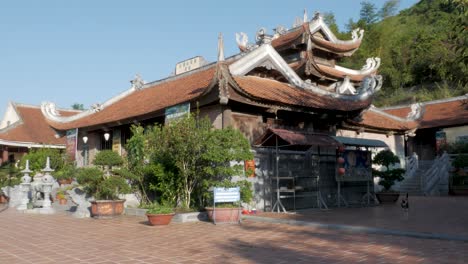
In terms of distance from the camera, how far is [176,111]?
42.3 ft

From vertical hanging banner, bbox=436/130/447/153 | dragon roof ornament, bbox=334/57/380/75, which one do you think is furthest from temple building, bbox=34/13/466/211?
vertical hanging banner, bbox=436/130/447/153

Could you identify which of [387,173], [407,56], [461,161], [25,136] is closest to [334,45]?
[461,161]

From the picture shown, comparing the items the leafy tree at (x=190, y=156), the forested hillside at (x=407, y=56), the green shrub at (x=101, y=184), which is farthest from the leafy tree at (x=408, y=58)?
→ the green shrub at (x=101, y=184)

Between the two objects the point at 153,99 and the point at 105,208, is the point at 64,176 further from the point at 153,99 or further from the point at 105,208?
the point at 105,208

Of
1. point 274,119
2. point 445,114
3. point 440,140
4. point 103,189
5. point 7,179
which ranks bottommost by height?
point 103,189

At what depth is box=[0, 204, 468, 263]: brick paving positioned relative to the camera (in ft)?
20.0

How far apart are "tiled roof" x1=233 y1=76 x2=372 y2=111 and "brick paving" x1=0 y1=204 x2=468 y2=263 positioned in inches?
163

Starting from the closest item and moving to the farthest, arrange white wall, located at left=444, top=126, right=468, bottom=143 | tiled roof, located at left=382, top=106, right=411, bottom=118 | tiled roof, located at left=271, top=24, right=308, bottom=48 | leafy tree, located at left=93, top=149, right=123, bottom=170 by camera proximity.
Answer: leafy tree, located at left=93, top=149, right=123, bottom=170 < tiled roof, located at left=271, top=24, right=308, bottom=48 < white wall, located at left=444, top=126, right=468, bottom=143 < tiled roof, located at left=382, top=106, right=411, bottom=118

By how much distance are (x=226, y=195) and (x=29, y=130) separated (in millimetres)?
20654

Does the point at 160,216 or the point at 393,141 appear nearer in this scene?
the point at 160,216

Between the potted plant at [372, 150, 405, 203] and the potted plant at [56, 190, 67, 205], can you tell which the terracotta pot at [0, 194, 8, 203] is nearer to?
the potted plant at [56, 190, 67, 205]

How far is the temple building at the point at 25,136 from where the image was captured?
2463 cm

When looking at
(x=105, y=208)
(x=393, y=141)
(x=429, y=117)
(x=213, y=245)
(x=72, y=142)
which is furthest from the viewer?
(x=429, y=117)

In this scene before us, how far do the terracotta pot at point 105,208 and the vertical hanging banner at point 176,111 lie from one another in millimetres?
2852
